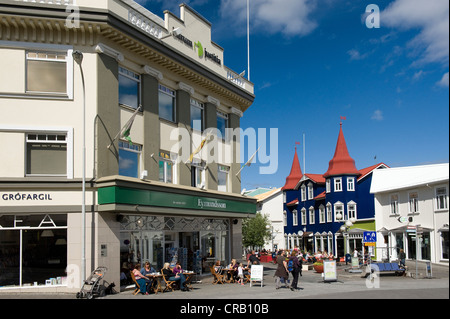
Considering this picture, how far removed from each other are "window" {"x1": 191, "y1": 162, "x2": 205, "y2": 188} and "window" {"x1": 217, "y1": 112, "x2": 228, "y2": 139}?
3321mm

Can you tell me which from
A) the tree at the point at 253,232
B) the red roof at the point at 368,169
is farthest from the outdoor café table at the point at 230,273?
the tree at the point at 253,232

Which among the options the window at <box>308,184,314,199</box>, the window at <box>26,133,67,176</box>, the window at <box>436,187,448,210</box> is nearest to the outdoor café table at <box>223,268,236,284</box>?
the window at <box>26,133,67,176</box>

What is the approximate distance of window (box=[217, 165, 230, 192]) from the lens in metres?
29.1

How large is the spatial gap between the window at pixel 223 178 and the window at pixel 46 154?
1148cm

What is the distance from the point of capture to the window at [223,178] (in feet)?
95.3

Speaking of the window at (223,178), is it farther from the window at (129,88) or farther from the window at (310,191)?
the window at (310,191)

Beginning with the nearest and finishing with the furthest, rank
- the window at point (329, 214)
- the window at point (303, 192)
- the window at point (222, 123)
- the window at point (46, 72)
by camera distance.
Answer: the window at point (46, 72) < the window at point (222, 123) < the window at point (329, 214) < the window at point (303, 192)

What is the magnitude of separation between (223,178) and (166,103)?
7104mm

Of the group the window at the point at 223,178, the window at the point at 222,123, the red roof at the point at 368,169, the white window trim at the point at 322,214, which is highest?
the window at the point at 222,123

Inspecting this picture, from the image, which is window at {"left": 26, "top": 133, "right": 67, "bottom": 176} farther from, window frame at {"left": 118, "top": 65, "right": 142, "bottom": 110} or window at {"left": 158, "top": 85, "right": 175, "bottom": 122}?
window at {"left": 158, "top": 85, "right": 175, "bottom": 122}

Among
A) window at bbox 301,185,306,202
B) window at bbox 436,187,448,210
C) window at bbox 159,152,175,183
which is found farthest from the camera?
window at bbox 301,185,306,202

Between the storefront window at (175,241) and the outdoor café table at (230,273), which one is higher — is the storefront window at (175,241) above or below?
above

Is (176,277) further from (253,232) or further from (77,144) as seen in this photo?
(253,232)

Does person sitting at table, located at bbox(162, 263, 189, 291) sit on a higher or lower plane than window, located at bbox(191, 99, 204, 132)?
lower
